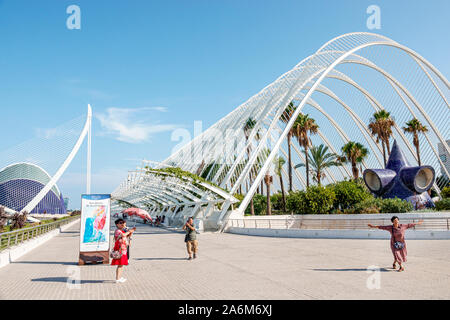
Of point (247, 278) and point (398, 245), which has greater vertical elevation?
point (398, 245)

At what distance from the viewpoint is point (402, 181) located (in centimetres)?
3309

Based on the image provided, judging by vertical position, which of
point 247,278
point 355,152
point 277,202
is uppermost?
point 355,152

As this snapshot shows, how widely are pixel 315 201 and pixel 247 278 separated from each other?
25710 mm

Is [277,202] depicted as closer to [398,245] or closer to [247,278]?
[398,245]

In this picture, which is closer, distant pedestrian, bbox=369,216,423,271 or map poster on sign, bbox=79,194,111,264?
distant pedestrian, bbox=369,216,423,271

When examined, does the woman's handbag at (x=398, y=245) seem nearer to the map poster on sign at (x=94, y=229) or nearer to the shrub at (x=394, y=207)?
the map poster on sign at (x=94, y=229)

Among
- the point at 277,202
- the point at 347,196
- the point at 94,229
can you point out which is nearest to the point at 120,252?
the point at 94,229

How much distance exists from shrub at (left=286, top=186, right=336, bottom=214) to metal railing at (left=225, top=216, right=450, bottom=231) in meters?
1.52

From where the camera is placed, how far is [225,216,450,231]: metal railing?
1866cm

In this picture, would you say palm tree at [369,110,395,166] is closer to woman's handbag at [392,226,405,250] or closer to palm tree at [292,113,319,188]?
palm tree at [292,113,319,188]

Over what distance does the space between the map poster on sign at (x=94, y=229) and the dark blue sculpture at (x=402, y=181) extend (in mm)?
29168

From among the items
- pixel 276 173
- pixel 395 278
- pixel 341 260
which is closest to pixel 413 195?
pixel 276 173

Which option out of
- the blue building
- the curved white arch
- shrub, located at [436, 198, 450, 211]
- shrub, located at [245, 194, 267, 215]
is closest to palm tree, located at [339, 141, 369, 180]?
shrub, located at [245, 194, 267, 215]
